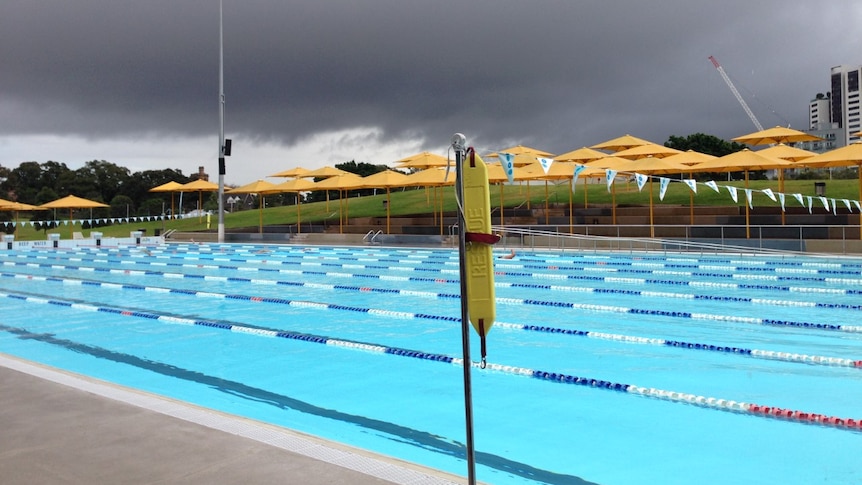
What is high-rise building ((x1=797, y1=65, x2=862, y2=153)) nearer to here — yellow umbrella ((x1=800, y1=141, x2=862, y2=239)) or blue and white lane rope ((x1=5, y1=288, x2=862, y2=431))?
yellow umbrella ((x1=800, y1=141, x2=862, y2=239))

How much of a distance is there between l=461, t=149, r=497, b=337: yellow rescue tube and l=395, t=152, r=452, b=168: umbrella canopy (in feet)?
88.5

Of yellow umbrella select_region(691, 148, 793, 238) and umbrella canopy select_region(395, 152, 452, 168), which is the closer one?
yellow umbrella select_region(691, 148, 793, 238)

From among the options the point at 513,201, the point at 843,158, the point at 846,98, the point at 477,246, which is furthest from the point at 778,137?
the point at 846,98

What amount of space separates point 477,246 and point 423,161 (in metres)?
28.2

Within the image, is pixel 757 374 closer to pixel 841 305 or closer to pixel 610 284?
pixel 841 305

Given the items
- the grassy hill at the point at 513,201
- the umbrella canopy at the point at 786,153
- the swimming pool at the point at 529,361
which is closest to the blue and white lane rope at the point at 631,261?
the swimming pool at the point at 529,361

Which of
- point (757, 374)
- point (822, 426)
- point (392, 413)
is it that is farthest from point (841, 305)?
point (392, 413)

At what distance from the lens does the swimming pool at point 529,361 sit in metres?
4.54

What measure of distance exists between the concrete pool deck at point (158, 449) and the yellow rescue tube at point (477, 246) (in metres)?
0.93

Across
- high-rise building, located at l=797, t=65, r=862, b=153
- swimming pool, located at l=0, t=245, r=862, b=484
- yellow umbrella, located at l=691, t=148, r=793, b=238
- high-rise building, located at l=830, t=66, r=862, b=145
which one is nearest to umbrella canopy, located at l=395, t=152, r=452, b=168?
yellow umbrella, located at l=691, t=148, r=793, b=238

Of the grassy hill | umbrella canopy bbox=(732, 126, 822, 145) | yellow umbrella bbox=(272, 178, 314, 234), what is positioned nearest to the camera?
umbrella canopy bbox=(732, 126, 822, 145)

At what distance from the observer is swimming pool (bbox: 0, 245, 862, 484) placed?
454 centimetres

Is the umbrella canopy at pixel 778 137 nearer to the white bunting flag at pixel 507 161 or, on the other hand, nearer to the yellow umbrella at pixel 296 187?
the yellow umbrella at pixel 296 187

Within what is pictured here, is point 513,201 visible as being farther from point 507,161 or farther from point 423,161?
point 507,161
